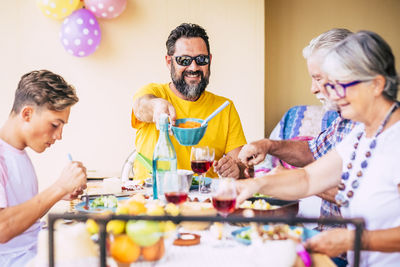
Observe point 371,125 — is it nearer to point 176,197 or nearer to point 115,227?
point 176,197

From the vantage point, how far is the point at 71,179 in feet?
4.56

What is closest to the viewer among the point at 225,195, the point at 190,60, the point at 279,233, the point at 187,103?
the point at 279,233

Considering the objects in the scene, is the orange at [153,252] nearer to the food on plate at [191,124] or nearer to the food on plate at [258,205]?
the food on plate at [258,205]

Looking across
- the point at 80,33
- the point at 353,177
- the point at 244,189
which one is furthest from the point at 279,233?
the point at 80,33

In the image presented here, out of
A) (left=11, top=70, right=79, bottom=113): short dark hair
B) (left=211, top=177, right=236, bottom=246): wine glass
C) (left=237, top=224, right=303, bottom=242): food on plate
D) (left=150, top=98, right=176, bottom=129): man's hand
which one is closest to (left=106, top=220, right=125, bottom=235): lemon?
(left=237, top=224, right=303, bottom=242): food on plate

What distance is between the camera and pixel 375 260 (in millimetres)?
1172

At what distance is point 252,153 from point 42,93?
101 centimetres

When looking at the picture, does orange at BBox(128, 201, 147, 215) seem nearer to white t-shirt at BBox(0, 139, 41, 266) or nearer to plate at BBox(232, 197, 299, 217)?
plate at BBox(232, 197, 299, 217)

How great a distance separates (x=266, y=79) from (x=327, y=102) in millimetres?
2472

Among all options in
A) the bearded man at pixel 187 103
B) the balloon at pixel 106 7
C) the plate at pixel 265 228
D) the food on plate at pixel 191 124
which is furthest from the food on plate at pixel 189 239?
the balloon at pixel 106 7

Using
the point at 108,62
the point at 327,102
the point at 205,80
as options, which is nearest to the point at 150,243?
the point at 327,102

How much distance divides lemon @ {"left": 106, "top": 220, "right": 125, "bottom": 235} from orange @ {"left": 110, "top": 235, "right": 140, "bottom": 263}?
11 millimetres

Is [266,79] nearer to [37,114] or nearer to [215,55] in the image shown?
[215,55]

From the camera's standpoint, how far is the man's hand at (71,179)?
1.37 meters
